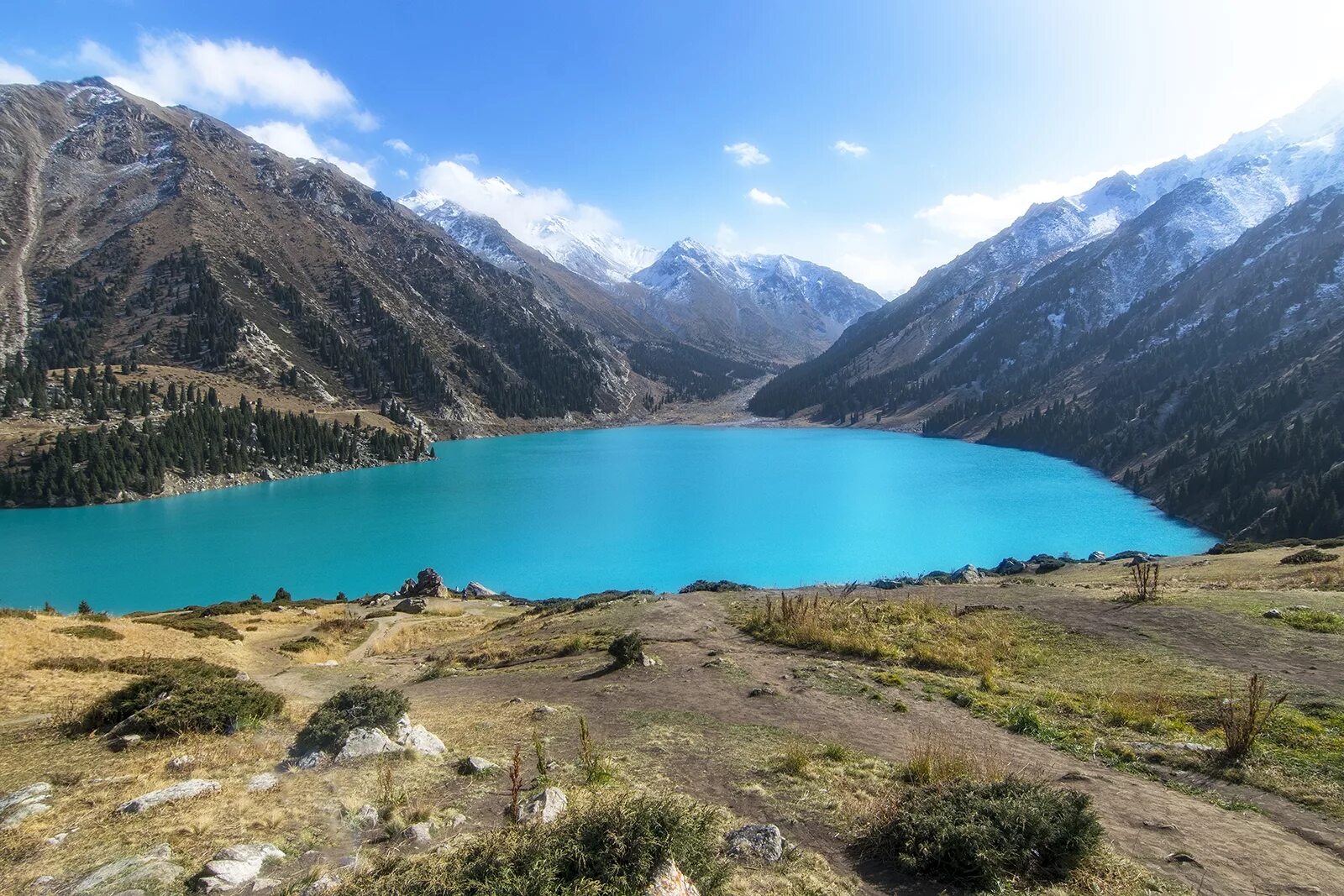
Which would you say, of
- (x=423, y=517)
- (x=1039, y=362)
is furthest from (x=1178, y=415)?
(x=423, y=517)

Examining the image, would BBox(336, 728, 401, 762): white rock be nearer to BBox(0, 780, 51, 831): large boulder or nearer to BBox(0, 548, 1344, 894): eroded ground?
BBox(0, 548, 1344, 894): eroded ground

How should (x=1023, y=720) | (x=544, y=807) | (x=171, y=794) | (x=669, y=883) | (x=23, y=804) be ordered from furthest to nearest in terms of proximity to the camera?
1. (x=1023, y=720)
2. (x=171, y=794)
3. (x=23, y=804)
4. (x=544, y=807)
5. (x=669, y=883)

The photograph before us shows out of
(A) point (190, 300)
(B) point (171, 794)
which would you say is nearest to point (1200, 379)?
(B) point (171, 794)

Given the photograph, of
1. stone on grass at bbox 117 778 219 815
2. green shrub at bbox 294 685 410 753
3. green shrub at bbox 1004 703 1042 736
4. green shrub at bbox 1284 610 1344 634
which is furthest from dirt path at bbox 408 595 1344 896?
green shrub at bbox 1284 610 1344 634

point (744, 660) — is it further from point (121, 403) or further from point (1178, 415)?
point (121, 403)

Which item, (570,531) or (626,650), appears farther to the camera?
(570,531)

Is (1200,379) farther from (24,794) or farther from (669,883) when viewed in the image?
(24,794)
